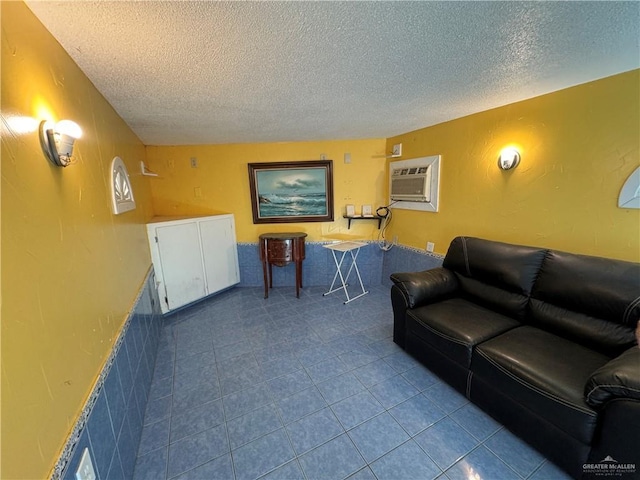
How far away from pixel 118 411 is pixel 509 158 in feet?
10.1

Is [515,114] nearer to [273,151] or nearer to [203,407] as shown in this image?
[273,151]

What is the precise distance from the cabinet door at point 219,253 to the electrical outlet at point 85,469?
2453 mm

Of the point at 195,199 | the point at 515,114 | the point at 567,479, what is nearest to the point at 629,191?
the point at 515,114

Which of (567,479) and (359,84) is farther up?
→ (359,84)

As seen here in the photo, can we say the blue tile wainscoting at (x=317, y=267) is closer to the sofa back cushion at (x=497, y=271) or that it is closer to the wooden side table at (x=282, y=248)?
the wooden side table at (x=282, y=248)

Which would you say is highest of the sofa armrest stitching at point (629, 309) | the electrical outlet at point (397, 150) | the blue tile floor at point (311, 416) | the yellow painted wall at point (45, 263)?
the electrical outlet at point (397, 150)

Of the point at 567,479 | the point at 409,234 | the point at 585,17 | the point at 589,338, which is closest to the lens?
the point at 585,17

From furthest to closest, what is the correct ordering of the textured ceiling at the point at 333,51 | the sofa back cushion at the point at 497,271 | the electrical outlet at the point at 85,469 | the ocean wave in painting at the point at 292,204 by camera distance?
the ocean wave in painting at the point at 292,204 < the sofa back cushion at the point at 497,271 < the textured ceiling at the point at 333,51 < the electrical outlet at the point at 85,469

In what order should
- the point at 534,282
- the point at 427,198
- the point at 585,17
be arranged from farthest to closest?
the point at 427,198, the point at 534,282, the point at 585,17

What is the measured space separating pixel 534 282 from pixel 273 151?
3.10 meters

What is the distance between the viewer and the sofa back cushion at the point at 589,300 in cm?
143

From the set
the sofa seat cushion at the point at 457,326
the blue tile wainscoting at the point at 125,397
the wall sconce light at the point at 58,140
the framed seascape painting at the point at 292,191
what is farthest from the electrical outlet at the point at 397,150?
the wall sconce light at the point at 58,140

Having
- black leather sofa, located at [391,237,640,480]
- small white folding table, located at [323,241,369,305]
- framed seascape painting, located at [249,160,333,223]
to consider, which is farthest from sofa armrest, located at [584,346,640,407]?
framed seascape painting, located at [249,160,333,223]

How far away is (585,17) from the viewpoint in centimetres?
107
